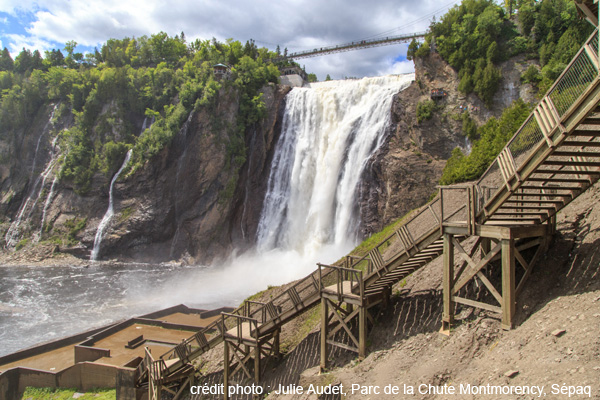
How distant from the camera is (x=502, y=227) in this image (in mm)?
10797

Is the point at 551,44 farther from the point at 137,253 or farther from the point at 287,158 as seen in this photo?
the point at 137,253

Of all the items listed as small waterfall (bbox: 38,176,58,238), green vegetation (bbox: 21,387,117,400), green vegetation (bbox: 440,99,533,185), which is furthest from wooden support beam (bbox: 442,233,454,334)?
small waterfall (bbox: 38,176,58,238)

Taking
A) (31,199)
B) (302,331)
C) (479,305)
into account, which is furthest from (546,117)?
(31,199)

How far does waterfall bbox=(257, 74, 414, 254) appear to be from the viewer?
38.4 m

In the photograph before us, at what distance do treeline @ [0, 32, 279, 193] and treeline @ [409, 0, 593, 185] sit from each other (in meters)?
22.4

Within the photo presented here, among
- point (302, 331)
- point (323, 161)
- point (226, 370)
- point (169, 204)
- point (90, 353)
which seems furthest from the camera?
→ point (169, 204)

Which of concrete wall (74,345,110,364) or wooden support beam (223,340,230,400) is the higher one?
wooden support beam (223,340,230,400)

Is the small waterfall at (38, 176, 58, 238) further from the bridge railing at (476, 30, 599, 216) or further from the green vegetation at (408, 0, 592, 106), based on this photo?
the bridge railing at (476, 30, 599, 216)

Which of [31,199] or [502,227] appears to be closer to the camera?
[502,227]

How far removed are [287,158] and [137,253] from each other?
21.0 m

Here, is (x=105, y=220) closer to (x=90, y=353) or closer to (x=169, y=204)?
(x=169, y=204)

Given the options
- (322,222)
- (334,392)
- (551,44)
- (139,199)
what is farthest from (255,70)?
(334,392)

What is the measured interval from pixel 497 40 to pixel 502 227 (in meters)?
31.1

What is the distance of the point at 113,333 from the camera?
26.3 metres
